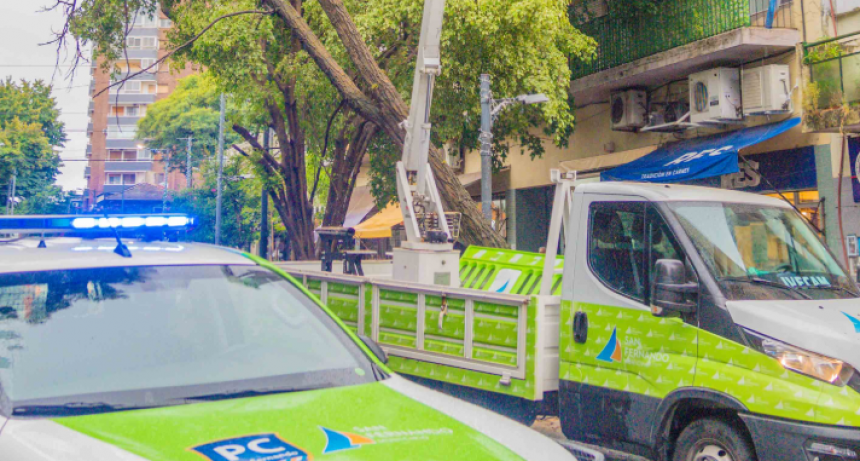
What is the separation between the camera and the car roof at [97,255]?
291 centimetres

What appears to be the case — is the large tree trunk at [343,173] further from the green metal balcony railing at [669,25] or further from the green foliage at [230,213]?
the green foliage at [230,213]

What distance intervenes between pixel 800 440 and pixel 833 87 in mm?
8952

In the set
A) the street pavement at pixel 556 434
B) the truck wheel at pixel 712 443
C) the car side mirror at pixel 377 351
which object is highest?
the car side mirror at pixel 377 351

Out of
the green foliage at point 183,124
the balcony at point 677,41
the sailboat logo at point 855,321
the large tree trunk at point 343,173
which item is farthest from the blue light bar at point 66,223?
the green foliage at point 183,124

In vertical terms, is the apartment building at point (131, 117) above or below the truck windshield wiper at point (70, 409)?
above

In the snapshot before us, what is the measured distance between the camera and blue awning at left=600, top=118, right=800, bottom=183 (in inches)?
492

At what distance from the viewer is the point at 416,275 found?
28.1 feet

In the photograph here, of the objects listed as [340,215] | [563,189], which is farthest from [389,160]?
[563,189]

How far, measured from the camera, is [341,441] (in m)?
2.29

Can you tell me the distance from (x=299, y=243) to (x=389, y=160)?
327 centimetres

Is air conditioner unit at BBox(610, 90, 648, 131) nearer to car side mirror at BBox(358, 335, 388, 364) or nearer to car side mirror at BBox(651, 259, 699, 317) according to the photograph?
car side mirror at BBox(651, 259, 699, 317)

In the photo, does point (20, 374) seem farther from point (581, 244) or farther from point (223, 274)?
point (581, 244)

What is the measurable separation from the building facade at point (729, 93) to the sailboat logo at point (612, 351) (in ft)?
26.5

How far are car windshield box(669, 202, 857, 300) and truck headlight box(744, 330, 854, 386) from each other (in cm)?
36
